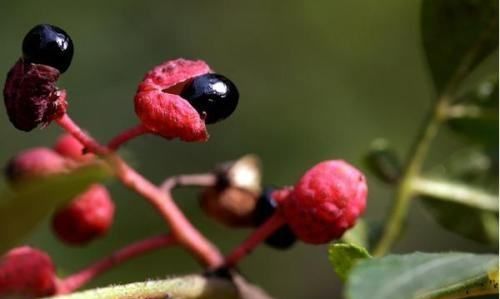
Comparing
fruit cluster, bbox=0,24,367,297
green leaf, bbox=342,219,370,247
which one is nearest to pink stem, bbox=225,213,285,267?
fruit cluster, bbox=0,24,367,297

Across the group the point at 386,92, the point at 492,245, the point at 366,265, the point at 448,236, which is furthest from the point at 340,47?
the point at 366,265

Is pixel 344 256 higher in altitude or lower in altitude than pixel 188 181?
higher

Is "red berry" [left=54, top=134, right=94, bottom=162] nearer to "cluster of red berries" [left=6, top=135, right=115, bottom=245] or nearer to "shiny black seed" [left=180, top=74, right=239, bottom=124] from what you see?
"cluster of red berries" [left=6, top=135, right=115, bottom=245]

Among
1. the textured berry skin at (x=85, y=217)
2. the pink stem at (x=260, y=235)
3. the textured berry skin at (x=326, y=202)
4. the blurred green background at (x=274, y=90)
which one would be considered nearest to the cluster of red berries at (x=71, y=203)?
the textured berry skin at (x=85, y=217)

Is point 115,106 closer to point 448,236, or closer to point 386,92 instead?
point 386,92

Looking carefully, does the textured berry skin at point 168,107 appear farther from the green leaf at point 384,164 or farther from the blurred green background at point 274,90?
the blurred green background at point 274,90

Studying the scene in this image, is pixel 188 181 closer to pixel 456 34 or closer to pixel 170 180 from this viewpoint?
pixel 170 180

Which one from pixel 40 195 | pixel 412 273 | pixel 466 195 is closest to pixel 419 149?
pixel 466 195
